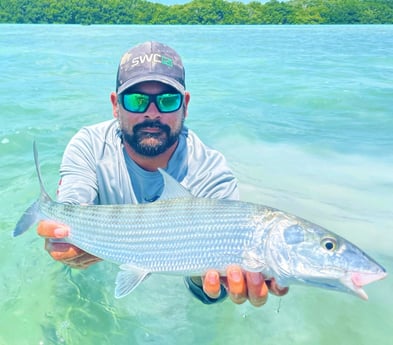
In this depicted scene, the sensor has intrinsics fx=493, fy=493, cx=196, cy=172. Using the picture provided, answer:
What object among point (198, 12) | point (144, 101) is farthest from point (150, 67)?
point (198, 12)

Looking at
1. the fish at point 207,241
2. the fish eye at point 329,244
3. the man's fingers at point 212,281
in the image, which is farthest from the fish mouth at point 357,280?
the man's fingers at point 212,281

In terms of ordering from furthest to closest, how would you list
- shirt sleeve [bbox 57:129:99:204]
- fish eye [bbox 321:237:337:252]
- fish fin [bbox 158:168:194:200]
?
1. shirt sleeve [bbox 57:129:99:204]
2. fish fin [bbox 158:168:194:200]
3. fish eye [bbox 321:237:337:252]

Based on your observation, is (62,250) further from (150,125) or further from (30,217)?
(150,125)

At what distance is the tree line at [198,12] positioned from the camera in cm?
6969

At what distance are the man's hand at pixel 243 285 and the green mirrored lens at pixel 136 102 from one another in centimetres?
131

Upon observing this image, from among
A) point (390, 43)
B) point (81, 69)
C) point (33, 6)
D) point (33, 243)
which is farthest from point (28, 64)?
point (33, 6)

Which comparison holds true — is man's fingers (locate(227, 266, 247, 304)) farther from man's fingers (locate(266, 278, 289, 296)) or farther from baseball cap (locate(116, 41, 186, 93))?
baseball cap (locate(116, 41, 186, 93))

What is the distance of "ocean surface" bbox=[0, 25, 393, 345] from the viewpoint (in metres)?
3.81

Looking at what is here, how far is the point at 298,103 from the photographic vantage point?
12766mm

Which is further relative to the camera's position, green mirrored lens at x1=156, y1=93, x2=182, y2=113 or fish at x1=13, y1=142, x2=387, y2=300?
green mirrored lens at x1=156, y1=93, x2=182, y2=113

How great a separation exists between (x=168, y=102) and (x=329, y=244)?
5.14 ft

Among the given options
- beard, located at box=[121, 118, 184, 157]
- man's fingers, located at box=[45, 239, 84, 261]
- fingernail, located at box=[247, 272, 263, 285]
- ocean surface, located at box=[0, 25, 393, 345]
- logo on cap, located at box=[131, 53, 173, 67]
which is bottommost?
ocean surface, located at box=[0, 25, 393, 345]

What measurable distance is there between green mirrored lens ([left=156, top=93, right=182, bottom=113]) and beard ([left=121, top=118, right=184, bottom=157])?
0.37 feet

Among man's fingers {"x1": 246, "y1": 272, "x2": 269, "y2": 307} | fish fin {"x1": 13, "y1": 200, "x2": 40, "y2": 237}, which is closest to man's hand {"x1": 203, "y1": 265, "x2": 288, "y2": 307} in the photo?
man's fingers {"x1": 246, "y1": 272, "x2": 269, "y2": 307}
